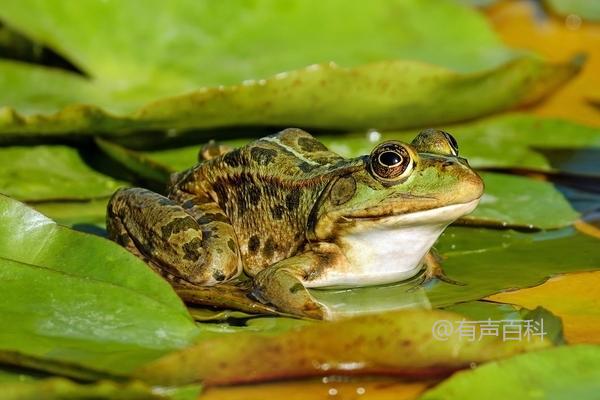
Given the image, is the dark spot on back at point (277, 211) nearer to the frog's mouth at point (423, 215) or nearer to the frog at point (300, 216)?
the frog at point (300, 216)

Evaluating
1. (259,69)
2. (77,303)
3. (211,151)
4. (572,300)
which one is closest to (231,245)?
(211,151)

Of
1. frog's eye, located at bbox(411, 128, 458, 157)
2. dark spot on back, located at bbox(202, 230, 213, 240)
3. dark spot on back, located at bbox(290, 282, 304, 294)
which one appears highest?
frog's eye, located at bbox(411, 128, 458, 157)

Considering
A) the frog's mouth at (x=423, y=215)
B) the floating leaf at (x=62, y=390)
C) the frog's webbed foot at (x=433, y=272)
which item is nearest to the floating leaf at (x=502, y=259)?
the frog's webbed foot at (x=433, y=272)

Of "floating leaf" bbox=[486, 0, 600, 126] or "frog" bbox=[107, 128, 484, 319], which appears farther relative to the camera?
"floating leaf" bbox=[486, 0, 600, 126]

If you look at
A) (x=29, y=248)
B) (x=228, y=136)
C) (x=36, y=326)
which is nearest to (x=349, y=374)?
(x=36, y=326)

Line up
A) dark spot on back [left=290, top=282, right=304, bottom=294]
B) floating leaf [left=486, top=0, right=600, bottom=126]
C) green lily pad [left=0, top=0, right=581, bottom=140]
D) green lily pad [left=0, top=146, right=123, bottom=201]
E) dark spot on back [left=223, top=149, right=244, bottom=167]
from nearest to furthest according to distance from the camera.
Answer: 1. dark spot on back [left=290, top=282, right=304, bottom=294]
2. dark spot on back [left=223, top=149, right=244, bottom=167]
3. green lily pad [left=0, top=146, right=123, bottom=201]
4. green lily pad [left=0, top=0, right=581, bottom=140]
5. floating leaf [left=486, top=0, right=600, bottom=126]

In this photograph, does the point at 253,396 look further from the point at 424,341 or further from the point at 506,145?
the point at 506,145

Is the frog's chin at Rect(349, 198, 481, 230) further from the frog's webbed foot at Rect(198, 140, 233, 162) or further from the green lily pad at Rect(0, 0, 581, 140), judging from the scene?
the green lily pad at Rect(0, 0, 581, 140)

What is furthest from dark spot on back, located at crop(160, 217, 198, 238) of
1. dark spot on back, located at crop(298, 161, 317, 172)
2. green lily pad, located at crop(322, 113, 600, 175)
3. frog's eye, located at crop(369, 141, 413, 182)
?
green lily pad, located at crop(322, 113, 600, 175)
